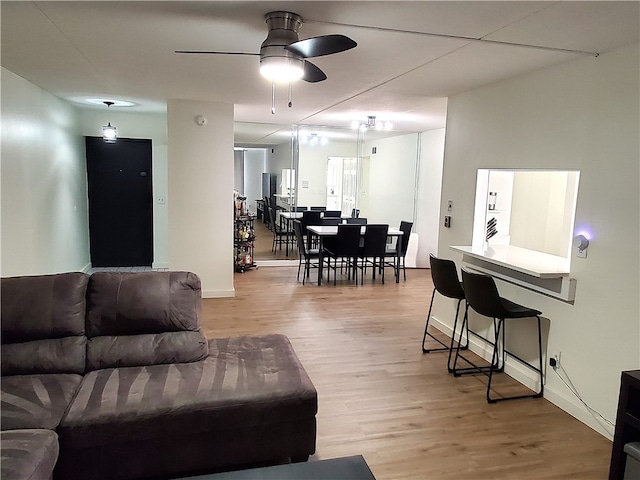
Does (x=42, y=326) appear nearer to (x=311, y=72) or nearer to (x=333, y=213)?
(x=311, y=72)

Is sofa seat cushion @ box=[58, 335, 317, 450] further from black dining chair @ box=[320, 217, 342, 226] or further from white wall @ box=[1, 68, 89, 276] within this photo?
black dining chair @ box=[320, 217, 342, 226]

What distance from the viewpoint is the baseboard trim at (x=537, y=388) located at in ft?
9.41

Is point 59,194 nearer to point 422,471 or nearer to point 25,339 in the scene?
point 25,339

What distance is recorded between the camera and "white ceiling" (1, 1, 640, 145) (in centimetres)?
220

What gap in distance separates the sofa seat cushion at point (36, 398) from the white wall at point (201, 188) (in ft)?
10.1

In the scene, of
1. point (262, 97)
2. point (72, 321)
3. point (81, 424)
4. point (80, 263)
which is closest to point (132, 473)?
point (81, 424)

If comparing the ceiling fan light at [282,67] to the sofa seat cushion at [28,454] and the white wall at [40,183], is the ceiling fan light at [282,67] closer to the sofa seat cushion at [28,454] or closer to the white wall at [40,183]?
the sofa seat cushion at [28,454]

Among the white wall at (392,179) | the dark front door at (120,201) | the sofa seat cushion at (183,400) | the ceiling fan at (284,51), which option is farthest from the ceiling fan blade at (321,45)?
the white wall at (392,179)

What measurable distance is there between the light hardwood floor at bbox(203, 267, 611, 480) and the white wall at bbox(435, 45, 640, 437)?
40 cm

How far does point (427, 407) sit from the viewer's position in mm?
3070

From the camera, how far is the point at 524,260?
3.40 meters

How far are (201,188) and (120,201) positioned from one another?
2196mm

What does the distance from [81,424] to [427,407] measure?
6.94ft

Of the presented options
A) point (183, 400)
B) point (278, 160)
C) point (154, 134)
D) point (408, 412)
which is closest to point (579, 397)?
point (408, 412)
